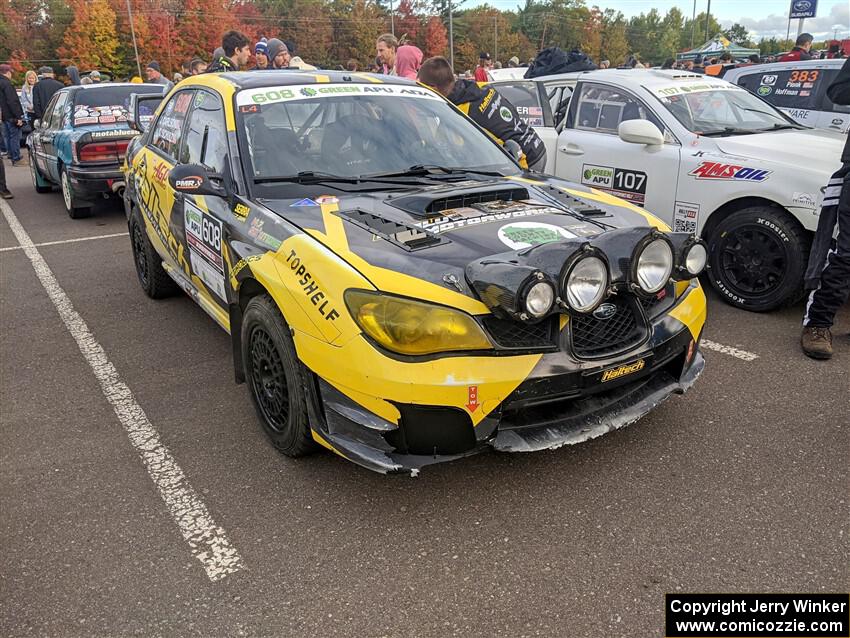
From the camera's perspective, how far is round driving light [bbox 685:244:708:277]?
2879 millimetres

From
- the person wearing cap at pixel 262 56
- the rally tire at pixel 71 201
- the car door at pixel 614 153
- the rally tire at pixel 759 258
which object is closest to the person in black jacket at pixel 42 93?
the rally tire at pixel 71 201

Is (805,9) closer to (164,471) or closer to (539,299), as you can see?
(539,299)

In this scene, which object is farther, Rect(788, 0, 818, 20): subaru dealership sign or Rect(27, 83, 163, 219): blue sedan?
Rect(788, 0, 818, 20): subaru dealership sign

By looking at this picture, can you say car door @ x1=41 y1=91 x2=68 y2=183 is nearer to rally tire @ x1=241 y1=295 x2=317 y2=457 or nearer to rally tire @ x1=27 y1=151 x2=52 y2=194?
rally tire @ x1=27 y1=151 x2=52 y2=194

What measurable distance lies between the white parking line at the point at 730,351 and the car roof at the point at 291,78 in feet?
7.91

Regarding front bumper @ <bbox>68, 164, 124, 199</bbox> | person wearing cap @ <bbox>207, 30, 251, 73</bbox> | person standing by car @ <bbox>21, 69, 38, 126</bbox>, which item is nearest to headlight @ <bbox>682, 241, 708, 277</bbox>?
person wearing cap @ <bbox>207, 30, 251, 73</bbox>

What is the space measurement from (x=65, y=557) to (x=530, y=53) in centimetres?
9262

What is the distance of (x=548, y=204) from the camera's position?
10.8 feet

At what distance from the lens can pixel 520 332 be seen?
2.54 meters

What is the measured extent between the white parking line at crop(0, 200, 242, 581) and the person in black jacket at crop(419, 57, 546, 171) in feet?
10.5

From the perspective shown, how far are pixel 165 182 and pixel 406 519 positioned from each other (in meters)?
2.76

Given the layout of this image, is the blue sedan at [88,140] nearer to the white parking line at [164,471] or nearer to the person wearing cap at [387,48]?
the person wearing cap at [387,48]

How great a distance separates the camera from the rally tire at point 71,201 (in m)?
8.55

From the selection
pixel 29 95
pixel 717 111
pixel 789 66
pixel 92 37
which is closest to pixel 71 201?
pixel 717 111
